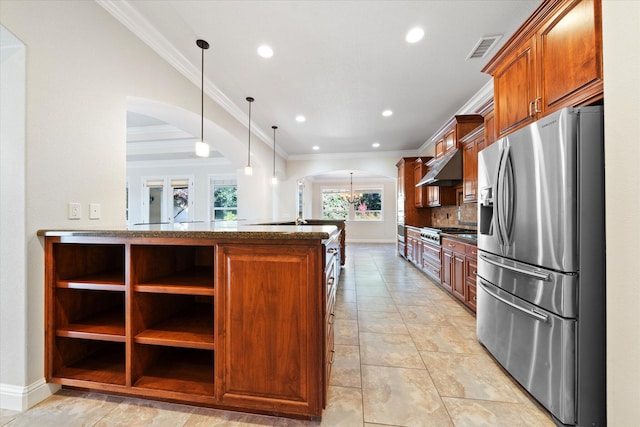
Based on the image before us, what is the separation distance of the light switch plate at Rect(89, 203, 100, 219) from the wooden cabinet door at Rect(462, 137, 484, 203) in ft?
13.5

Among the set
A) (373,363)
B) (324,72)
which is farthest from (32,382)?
(324,72)

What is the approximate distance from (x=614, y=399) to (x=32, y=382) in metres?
3.11

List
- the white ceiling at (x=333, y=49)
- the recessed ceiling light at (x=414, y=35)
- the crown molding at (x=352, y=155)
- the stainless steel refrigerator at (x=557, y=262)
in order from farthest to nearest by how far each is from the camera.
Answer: the crown molding at (x=352, y=155) → the recessed ceiling light at (x=414, y=35) → the white ceiling at (x=333, y=49) → the stainless steel refrigerator at (x=557, y=262)

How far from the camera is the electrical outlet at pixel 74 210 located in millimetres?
1677

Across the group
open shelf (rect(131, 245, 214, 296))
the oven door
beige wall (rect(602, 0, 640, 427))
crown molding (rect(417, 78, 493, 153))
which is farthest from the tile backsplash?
open shelf (rect(131, 245, 214, 296))

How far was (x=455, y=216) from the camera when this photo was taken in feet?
15.8

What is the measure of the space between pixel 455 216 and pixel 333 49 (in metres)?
3.73

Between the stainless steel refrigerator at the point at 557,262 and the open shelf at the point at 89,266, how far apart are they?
98.9 inches

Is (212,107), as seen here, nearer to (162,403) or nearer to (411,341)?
(162,403)

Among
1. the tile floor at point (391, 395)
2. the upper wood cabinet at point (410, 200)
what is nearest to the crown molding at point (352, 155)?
the upper wood cabinet at point (410, 200)

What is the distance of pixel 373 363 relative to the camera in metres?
1.95

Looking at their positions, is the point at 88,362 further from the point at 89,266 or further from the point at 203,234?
the point at 203,234

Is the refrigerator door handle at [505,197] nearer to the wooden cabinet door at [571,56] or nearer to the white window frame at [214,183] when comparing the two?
the wooden cabinet door at [571,56]

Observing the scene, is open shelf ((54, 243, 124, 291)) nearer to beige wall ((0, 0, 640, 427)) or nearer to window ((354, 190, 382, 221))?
beige wall ((0, 0, 640, 427))
